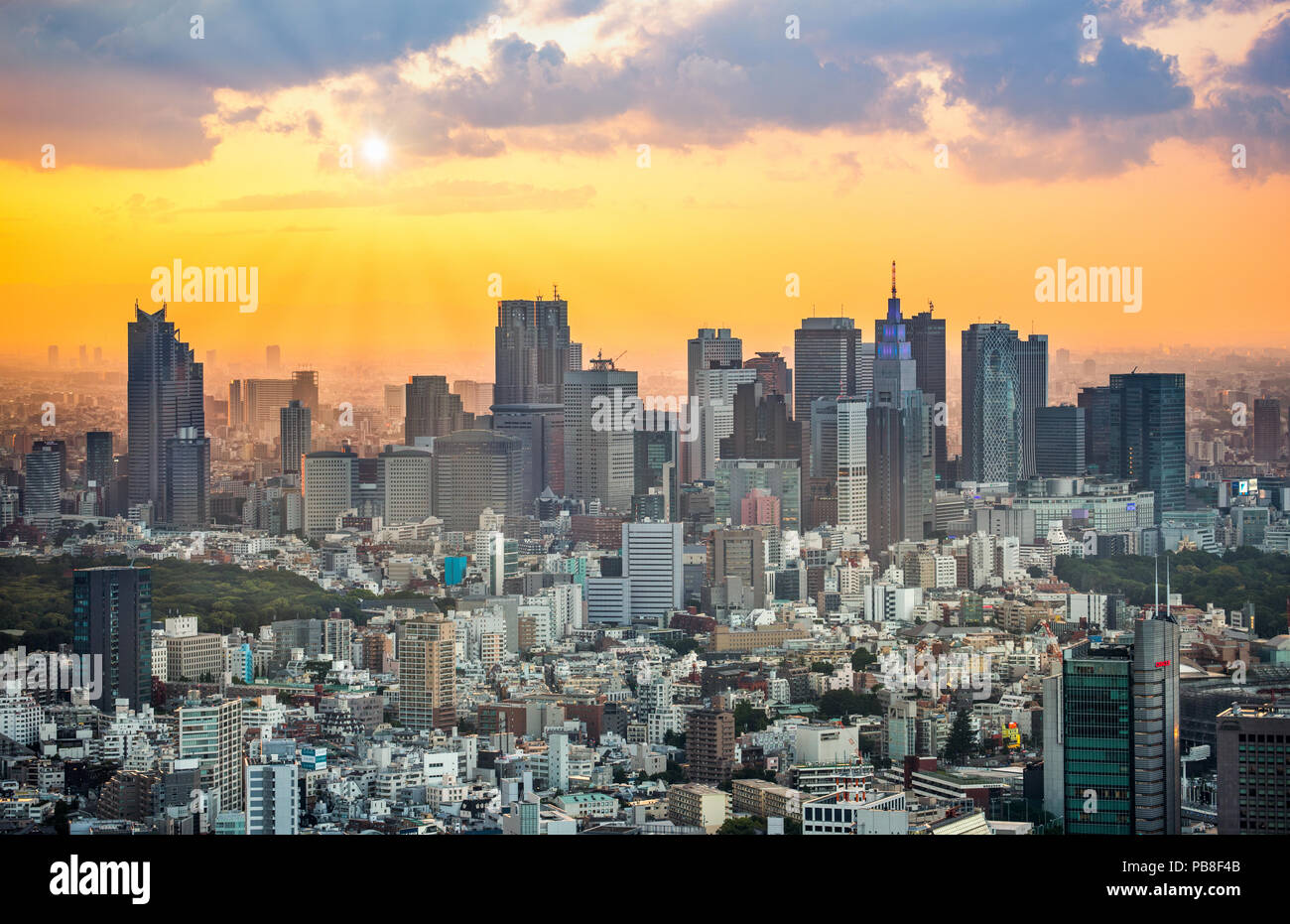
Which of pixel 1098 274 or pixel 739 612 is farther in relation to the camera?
pixel 739 612

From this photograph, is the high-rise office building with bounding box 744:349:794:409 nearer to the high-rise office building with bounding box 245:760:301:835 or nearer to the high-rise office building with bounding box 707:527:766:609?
the high-rise office building with bounding box 707:527:766:609

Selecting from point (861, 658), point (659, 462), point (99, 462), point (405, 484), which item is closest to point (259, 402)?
point (99, 462)

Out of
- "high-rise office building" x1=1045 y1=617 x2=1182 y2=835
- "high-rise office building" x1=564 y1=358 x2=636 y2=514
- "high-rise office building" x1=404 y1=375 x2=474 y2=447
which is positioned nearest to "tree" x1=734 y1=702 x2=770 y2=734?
"high-rise office building" x1=1045 y1=617 x2=1182 y2=835

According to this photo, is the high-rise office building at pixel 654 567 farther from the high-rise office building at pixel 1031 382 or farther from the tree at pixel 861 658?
the high-rise office building at pixel 1031 382

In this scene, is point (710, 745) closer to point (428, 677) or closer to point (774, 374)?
point (428, 677)
